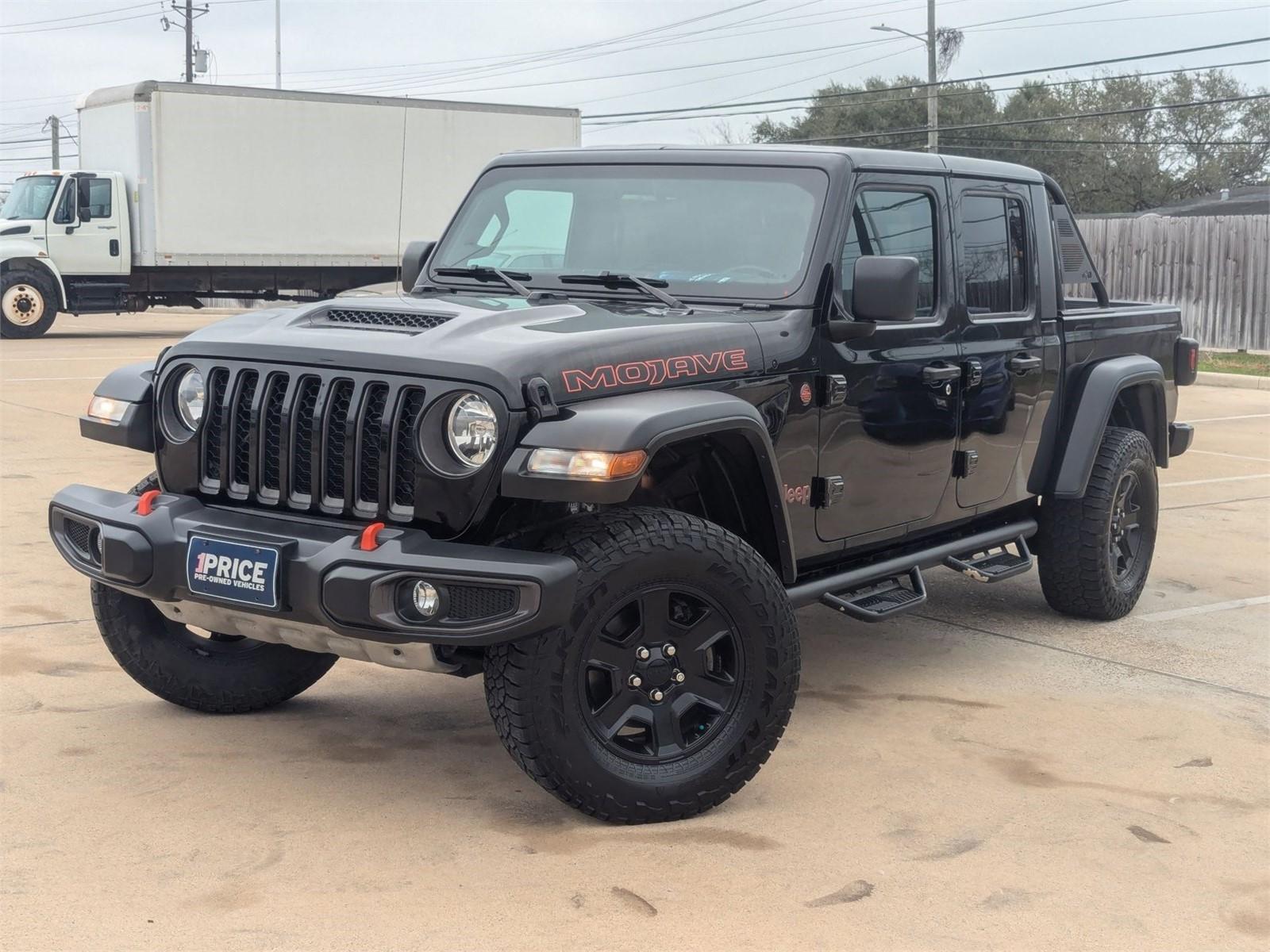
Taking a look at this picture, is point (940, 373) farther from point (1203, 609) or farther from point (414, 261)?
point (1203, 609)

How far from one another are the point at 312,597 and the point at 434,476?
437 millimetres

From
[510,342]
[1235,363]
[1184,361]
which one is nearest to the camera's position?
[510,342]

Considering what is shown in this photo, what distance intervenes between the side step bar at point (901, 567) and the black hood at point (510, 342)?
814mm

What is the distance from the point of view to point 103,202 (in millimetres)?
22516

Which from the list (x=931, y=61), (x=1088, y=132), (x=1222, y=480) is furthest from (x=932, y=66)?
(x=1222, y=480)

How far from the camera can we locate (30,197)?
22.8m

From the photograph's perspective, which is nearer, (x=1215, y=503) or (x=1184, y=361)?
(x=1184, y=361)

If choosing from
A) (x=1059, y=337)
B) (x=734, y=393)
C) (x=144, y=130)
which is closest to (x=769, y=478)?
(x=734, y=393)

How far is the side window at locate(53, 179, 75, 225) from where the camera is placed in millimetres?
22312

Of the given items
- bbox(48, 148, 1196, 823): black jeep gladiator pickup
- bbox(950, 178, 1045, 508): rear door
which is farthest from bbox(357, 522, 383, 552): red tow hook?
bbox(950, 178, 1045, 508): rear door

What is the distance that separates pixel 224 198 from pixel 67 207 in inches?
90.6

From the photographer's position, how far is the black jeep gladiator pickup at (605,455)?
3.86 meters

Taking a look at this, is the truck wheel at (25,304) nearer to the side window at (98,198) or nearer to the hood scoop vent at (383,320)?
the side window at (98,198)

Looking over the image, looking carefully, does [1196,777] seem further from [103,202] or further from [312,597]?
[103,202]
